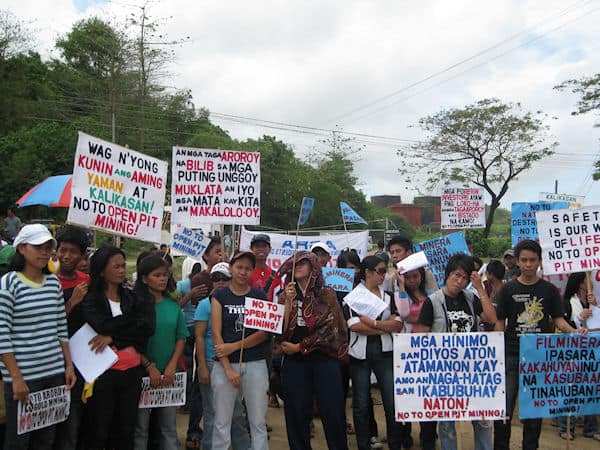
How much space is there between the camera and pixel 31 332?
12.8 feet

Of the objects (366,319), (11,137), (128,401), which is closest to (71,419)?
(128,401)

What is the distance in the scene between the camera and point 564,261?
541cm

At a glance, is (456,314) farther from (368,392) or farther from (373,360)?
(368,392)

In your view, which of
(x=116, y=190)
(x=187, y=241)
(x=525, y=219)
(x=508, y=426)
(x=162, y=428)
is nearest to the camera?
(x=162, y=428)

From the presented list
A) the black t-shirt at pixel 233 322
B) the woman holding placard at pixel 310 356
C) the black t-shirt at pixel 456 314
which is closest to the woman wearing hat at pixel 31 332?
the black t-shirt at pixel 233 322

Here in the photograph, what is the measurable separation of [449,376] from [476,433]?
621 mm

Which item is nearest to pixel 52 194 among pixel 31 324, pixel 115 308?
pixel 115 308

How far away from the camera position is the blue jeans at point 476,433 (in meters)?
4.70

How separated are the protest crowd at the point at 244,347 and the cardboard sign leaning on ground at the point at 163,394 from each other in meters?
0.01

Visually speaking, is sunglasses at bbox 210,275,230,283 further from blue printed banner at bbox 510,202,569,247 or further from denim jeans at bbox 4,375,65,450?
blue printed banner at bbox 510,202,569,247

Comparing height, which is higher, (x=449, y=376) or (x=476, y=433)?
(x=449, y=376)

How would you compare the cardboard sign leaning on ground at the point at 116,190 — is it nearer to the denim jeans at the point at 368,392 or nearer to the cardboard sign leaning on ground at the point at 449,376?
the denim jeans at the point at 368,392

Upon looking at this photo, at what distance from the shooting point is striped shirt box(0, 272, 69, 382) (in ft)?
12.4

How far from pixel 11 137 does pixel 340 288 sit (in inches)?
1079
